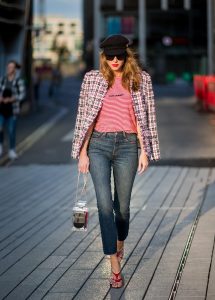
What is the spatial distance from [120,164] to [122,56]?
2.70 ft

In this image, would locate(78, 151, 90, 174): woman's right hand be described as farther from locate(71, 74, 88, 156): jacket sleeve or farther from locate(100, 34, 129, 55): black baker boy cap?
locate(100, 34, 129, 55): black baker boy cap

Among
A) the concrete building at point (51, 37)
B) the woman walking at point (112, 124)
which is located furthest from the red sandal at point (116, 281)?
the concrete building at point (51, 37)

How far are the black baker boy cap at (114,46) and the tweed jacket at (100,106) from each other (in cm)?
20

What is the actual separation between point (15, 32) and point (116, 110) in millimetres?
25843

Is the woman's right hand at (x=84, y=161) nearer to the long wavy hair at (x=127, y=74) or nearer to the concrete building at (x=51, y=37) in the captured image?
the long wavy hair at (x=127, y=74)

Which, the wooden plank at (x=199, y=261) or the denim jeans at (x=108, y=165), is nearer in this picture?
the wooden plank at (x=199, y=261)

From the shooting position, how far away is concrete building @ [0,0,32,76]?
3072cm

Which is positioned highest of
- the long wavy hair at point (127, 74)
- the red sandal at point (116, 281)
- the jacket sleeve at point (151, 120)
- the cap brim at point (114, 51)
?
the cap brim at point (114, 51)

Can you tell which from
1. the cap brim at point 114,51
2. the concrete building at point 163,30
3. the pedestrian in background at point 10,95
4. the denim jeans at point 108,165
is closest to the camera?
the cap brim at point 114,51

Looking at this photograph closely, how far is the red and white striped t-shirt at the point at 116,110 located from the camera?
250 inches

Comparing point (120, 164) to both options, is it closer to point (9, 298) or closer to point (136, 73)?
point (136, 73)

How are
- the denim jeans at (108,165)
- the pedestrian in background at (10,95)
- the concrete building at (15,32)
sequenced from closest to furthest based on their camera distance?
the denim jeans at (108,165)
the pedestrian in background at (10,95)
the concrete building at (15,32)

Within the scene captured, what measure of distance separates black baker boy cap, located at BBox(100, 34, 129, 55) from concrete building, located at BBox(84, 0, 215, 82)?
66.8 m

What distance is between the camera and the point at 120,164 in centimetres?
644
